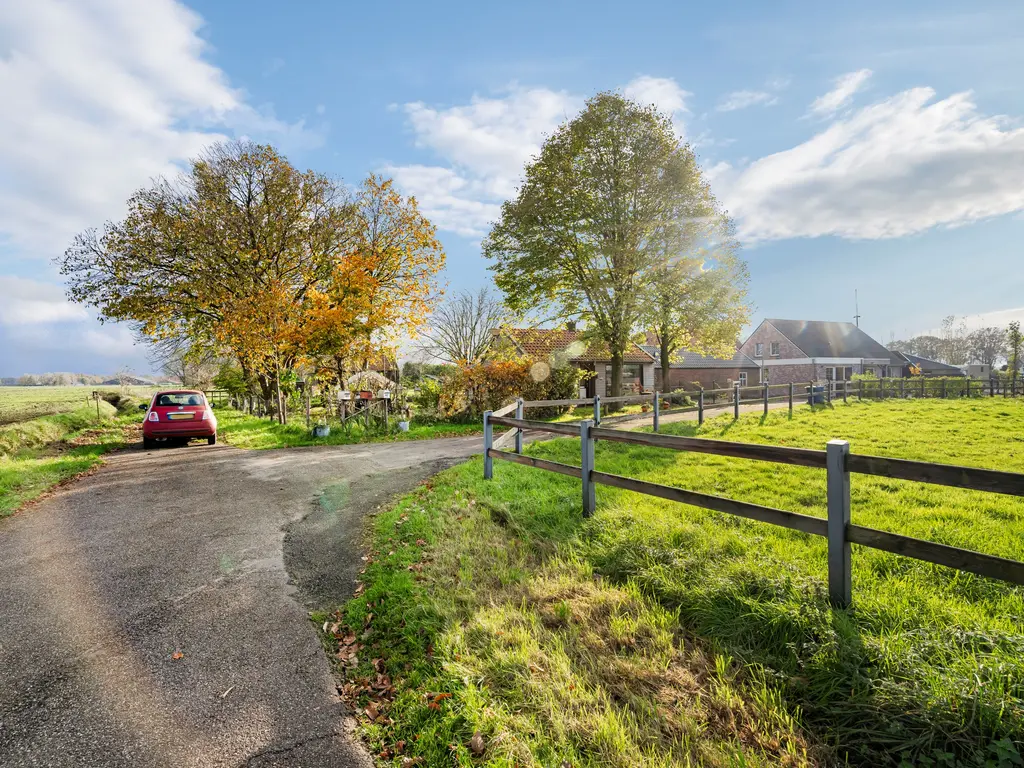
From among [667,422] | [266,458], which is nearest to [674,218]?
[667,422]

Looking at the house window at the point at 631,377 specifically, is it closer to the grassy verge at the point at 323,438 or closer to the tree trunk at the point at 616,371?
the tree trunk at the point at 616,371

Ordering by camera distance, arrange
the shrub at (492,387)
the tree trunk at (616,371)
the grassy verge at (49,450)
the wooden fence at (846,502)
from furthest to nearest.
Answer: the tree trunk at (616,371) → the shrub at (492,387) → the grassy verge at (49,450) → the wooden fence at (846,502)

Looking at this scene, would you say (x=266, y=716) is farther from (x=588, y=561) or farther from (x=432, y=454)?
(x=432, y=454)

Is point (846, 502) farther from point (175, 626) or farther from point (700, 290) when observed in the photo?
point (700, 290)

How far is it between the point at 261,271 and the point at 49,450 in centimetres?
1069

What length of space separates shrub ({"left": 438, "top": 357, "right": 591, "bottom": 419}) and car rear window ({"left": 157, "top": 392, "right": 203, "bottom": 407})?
791 centimetres

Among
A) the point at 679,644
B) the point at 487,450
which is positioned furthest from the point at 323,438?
the point at 679,644

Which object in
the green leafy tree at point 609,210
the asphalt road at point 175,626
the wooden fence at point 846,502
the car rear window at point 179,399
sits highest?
the green leafy tree at point 609,210

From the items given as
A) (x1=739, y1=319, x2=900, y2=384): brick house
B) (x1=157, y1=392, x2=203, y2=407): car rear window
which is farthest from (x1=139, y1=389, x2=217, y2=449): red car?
(x1=739, y1=319, x2=900, y2=384): brick house

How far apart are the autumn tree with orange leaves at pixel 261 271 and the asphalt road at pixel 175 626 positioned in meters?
11.3

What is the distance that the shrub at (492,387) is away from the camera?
18.3 meters

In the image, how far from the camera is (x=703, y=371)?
3988 centimetres

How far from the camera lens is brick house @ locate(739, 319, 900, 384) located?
148 feet

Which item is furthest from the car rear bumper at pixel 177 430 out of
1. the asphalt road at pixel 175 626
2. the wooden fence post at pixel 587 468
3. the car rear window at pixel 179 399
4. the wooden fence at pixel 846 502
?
the wooden fence at pixel 846 502
